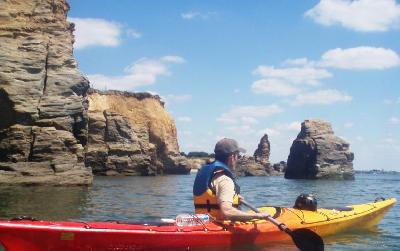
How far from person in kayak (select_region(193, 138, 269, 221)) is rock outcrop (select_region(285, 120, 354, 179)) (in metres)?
70.8

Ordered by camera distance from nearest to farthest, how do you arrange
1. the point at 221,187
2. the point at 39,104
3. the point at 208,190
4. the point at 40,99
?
1. the point at 221,187
2. the point at 208,190
3. the point at 39,104
4. the point at 40,99

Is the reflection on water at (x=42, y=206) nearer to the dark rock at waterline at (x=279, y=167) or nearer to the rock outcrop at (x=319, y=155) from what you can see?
the rock outcrop at (x=319, y=155)

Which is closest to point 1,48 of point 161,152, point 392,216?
point 392,216

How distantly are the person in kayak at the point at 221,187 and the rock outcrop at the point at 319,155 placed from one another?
7080 centimetres

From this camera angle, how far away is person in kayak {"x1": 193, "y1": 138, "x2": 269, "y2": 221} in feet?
24.1

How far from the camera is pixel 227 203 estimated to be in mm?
7320

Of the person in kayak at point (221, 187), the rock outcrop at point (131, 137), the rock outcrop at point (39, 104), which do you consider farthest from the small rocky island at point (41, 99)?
the person in kayak at point (221, 187)

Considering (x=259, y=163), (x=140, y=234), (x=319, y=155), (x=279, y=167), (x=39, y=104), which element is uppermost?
(x=39, y=104)

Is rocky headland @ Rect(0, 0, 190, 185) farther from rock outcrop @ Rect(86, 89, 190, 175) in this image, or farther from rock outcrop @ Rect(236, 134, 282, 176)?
rock outcrop @ Rect(236, 134, 282, 176)

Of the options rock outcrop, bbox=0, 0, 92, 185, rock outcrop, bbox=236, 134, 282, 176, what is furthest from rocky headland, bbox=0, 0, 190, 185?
rock outcrop, bbox=236, 134, 282, 176

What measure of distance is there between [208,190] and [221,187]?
0.49 meters

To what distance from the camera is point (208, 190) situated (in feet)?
25.7

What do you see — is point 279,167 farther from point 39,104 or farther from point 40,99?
point 39,104

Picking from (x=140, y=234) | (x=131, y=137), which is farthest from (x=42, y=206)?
(x=131, y=137)
